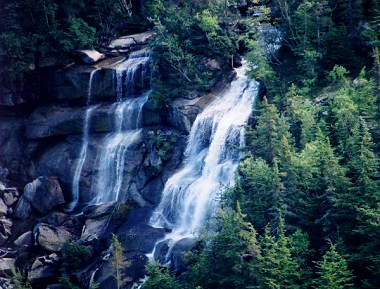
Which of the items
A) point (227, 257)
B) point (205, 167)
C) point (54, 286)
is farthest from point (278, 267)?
point (54, 286)

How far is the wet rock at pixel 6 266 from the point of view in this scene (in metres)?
44.7

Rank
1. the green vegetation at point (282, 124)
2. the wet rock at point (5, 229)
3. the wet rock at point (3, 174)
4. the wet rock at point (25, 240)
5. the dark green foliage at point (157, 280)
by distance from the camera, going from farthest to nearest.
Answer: the wet rock at point (3, 174), the wet rock at point (5, 229), the wet rock at point (25, 240), the dark green foliage at point (157, 280), the green vegetation at point (282, 124)

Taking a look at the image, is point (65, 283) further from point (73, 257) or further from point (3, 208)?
point (3, 208)

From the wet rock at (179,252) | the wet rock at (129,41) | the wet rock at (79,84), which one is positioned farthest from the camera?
the wet rock at (129,41)

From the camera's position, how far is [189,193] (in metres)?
43.8

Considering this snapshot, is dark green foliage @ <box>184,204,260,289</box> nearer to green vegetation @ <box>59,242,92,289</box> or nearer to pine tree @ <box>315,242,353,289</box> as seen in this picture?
pine tree @ <box>315,242,353,289</box>

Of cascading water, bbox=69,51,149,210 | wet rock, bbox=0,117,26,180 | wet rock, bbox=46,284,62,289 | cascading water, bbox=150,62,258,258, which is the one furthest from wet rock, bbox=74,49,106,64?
wet rock, bbox=46,284,62,289

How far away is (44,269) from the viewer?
43281 millimetres

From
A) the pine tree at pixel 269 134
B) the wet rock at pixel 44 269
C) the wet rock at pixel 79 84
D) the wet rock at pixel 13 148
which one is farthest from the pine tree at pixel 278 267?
the wet rock at pixel 13 148

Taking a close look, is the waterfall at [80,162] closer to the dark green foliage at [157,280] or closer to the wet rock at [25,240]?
the wet rock at [25,240]

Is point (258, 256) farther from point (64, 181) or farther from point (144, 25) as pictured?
point (144, 25)

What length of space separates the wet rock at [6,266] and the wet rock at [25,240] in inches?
79.8

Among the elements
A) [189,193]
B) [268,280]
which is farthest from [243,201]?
[189,193]

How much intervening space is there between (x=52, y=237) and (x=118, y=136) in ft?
35.9
